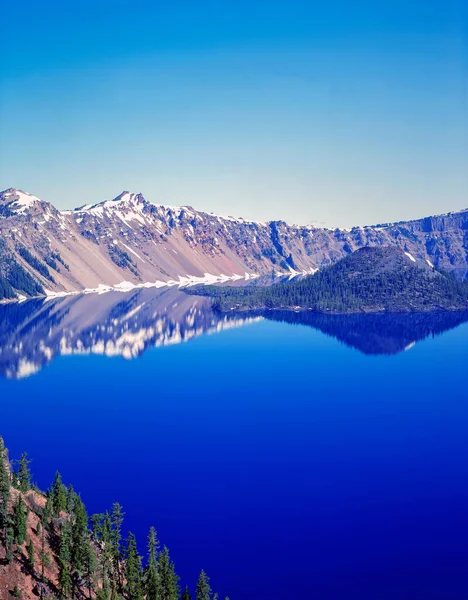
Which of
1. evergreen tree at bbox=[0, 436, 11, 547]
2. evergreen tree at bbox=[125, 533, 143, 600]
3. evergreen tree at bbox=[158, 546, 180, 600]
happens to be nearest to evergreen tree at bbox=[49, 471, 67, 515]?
evergreen tree at bbox=[0, 436, 11, 547]

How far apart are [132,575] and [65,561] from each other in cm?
649

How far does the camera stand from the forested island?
56594mm

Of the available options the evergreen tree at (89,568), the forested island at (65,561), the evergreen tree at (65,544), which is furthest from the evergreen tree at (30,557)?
the evergreen tree at (89,568)

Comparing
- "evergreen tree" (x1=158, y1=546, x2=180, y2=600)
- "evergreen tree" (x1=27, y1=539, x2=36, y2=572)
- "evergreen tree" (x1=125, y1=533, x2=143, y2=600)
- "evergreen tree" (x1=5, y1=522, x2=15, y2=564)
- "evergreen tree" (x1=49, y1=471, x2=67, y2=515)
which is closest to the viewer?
"evergreen tree" (x1=5, y1=522, x2=15, y2=564)

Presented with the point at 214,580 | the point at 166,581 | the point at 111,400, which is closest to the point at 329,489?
the point at 214,580

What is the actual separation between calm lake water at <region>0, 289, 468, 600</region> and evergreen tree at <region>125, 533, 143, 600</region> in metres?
8.25

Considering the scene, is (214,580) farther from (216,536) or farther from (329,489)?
(329,489)

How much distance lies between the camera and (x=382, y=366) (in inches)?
7190

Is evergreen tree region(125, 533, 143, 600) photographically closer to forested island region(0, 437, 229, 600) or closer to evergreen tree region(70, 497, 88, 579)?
forested island region(0, 437, 229, 600)

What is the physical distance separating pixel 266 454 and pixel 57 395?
59465 millimetres

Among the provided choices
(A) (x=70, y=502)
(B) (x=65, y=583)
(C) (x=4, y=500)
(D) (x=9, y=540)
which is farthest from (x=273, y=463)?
(D) (x=9, y=540)

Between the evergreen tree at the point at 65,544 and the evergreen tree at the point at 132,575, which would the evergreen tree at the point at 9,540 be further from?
the evergreen tree at the point at 132,575

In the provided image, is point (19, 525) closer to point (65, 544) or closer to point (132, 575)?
point (65, 544)

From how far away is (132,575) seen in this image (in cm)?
6094
